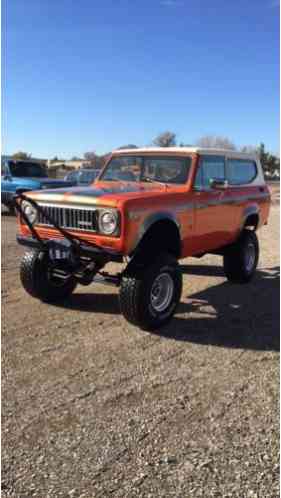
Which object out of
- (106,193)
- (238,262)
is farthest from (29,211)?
(238,262)

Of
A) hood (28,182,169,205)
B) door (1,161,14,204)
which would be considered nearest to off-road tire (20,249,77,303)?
hood (28,182,169,205)

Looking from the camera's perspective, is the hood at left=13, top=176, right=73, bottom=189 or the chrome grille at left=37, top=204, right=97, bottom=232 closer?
the chrome grille at left=37, top=204, right=97, bottom=232

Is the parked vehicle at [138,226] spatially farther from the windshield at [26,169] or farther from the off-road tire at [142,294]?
the windshield at [26,169]

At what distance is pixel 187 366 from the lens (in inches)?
155

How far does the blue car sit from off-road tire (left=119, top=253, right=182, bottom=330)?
9.66 meters

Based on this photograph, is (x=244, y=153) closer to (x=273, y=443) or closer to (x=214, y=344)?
(x=214, y=344)

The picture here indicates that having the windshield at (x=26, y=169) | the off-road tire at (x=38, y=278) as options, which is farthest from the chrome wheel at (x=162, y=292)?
the windshield at (x=26, y=169)

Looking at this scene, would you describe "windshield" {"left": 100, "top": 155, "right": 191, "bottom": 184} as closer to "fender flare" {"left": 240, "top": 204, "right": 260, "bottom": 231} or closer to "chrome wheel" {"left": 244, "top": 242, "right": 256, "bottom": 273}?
"fender flare" {"left": 240, "top": 204, "right": 260, "bottom": 231}

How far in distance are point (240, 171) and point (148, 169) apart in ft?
5.96

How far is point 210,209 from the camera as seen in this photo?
5789mm

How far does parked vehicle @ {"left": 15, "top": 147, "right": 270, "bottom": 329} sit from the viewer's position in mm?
4441

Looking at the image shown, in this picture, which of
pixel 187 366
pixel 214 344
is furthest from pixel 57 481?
pixel 214 344

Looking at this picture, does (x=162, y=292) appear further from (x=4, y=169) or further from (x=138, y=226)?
(x=4, y=169)

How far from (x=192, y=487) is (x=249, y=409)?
3.24ft
